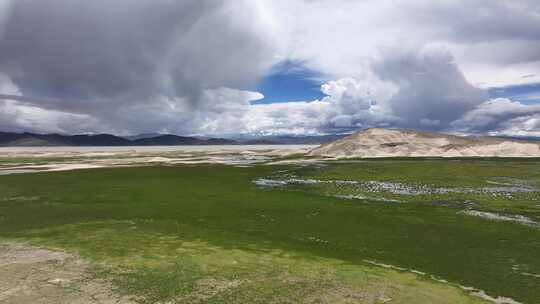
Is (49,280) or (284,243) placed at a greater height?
(284,243)

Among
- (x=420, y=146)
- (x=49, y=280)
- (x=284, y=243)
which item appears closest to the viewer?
(x=49, y=280)

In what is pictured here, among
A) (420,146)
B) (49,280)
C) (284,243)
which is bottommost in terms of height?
(49,280)

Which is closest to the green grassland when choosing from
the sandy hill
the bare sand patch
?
the bare sand patch

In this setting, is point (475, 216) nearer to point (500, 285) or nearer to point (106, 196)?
point (500, 285)

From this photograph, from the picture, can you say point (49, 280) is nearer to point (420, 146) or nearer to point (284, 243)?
point (284, 243)

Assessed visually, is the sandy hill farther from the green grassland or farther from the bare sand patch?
the bare sand patch

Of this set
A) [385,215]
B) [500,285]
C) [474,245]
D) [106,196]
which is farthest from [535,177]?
[106,196]

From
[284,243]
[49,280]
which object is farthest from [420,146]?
[49,280]

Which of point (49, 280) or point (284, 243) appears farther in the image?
point (284, 243)
